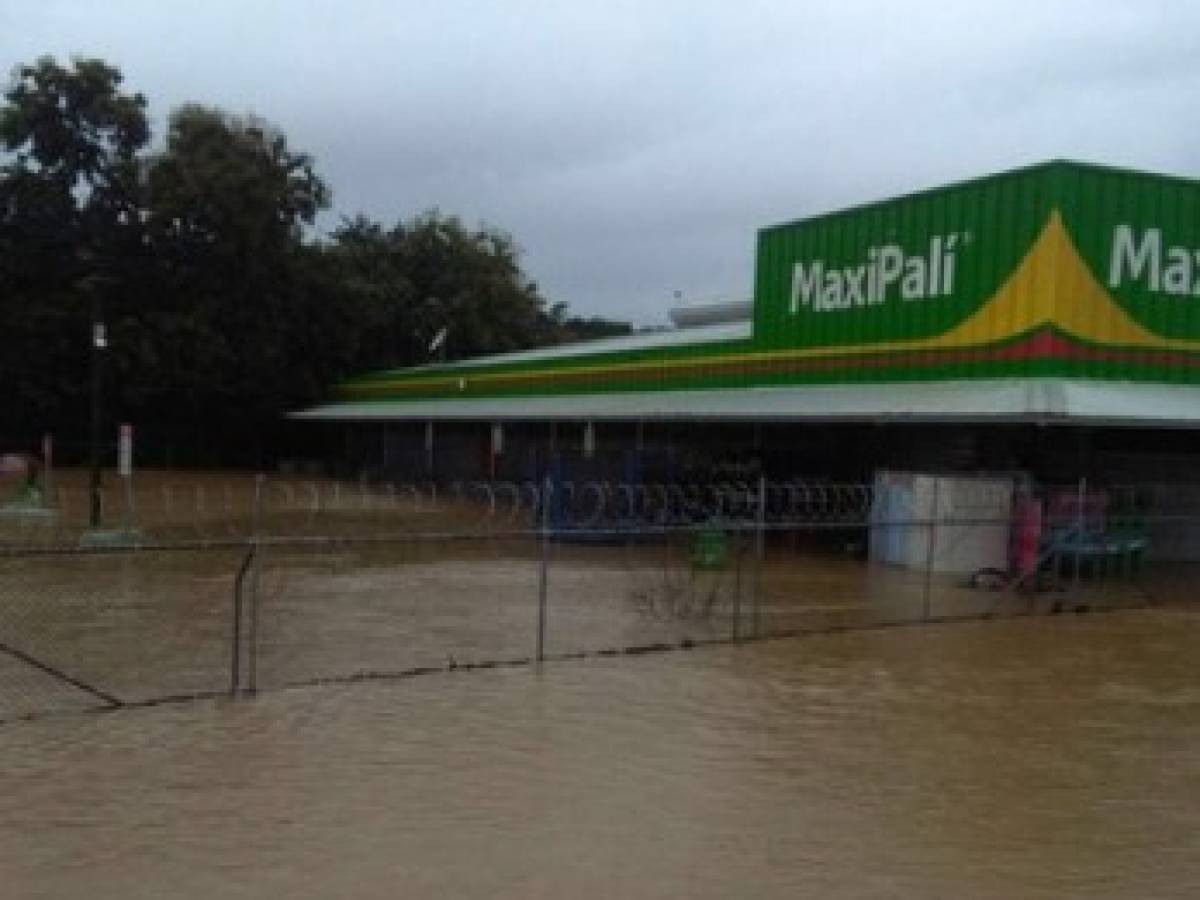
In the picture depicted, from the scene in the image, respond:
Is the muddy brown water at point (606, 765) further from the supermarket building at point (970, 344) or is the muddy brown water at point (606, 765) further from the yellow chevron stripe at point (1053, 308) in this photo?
the yellow chevron stripe at point (1053, 308)

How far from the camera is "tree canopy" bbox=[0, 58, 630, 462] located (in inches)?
2231

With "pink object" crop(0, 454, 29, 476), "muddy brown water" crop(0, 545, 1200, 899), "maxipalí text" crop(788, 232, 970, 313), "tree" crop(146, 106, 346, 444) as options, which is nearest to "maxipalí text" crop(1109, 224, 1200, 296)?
"maxipalí text" crop(788, 232, 970, 313)

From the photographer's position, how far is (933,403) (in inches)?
955

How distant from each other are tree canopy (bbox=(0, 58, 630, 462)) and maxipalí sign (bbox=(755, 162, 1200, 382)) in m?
34.9

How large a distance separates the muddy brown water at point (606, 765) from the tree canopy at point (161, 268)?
40794mm

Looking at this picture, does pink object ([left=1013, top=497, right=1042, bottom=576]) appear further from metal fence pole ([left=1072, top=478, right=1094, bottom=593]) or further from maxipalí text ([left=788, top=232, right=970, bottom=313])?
maxipalí text ([left=788, top=232, right=970, bottom=313])

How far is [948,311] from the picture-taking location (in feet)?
85.6

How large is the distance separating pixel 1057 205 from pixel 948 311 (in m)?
3.03

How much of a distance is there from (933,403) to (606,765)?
15.1 metres

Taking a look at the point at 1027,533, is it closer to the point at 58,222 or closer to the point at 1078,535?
the point at 1078,535

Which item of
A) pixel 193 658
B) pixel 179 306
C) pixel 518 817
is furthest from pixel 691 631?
pixel 179 306

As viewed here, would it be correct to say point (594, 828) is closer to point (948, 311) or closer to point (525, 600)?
point (525, 600)

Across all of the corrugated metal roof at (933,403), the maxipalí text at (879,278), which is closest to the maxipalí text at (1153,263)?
the corrugated metal roof at (933,403)

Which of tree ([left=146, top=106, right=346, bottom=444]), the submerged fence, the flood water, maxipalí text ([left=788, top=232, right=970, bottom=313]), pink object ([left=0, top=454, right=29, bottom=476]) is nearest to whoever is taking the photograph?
the flood water
